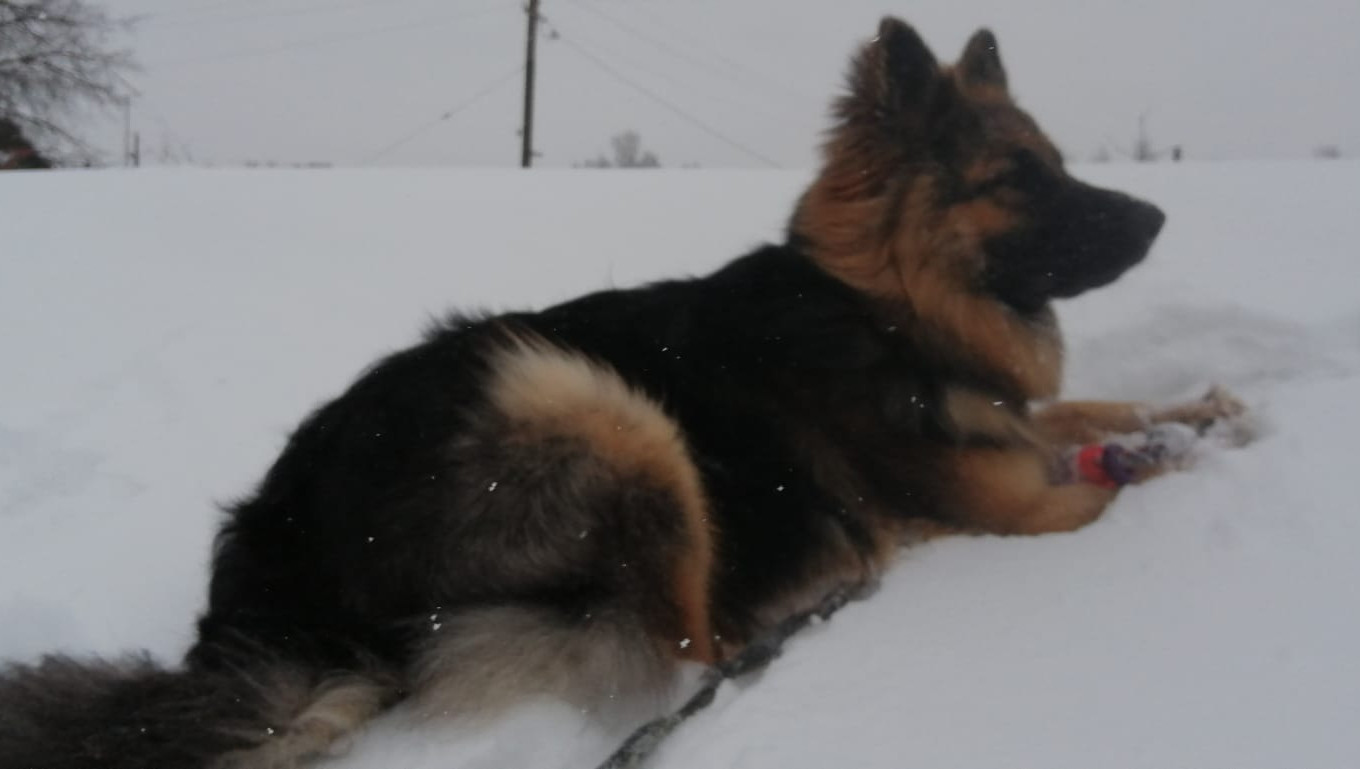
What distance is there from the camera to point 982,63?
4051 mm

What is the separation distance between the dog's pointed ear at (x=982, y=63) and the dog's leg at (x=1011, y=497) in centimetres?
166

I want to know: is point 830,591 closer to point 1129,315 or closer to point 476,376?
point 476,376

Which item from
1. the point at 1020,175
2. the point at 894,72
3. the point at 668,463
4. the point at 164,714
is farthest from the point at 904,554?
the point at 164,714

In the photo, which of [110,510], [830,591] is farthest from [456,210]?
[830,591]

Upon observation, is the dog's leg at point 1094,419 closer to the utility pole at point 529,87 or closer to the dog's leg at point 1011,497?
the dog's leg at point 1011,497

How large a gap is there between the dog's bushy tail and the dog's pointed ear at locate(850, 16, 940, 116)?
278 centimetres

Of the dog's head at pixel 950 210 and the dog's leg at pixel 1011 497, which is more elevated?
the dog's head at pixel 950 210

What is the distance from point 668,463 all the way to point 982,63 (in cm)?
242

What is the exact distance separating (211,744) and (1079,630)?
212 cm

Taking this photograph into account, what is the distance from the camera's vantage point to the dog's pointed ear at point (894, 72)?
3.50 meters

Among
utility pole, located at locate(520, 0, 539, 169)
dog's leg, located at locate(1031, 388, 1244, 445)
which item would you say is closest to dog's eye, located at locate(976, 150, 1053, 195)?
dog's leg, located at locate(1031, 388, 1244, 445)

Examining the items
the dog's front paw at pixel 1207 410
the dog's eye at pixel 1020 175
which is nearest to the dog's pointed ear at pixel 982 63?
the dog's eye at pixel 1020 175

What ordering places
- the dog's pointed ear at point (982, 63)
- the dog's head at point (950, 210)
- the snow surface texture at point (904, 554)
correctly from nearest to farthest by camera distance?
the snow surface texture at point (904, 554) < the dog's head at point (950, 210) < the dog's pointed ear at point (982, 63)

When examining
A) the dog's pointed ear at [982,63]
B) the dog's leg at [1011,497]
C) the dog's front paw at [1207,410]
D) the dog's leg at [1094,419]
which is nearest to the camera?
the dog's leg at [1011,497]
